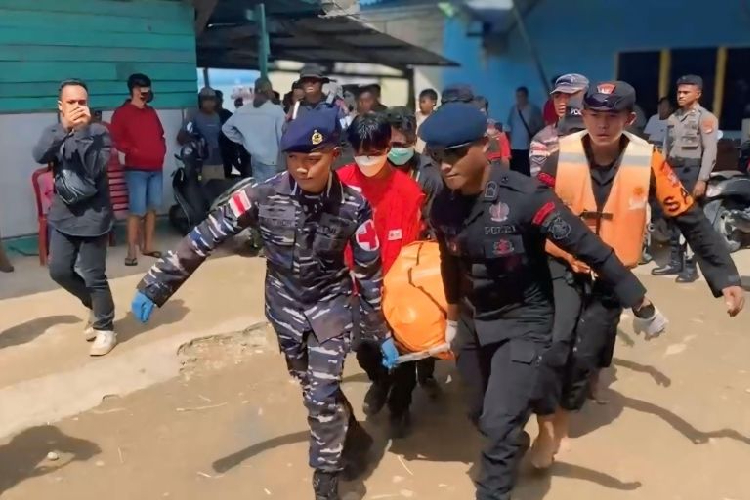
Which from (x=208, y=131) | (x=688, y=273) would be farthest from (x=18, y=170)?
(x=688, y=273)

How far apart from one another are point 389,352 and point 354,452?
66cm

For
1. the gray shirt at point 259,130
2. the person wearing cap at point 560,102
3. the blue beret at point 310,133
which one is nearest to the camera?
the blue beret at point 310,133

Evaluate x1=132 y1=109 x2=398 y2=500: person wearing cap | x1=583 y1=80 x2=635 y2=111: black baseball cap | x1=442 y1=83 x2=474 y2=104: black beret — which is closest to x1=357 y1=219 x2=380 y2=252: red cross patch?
x1=132 y1=109 x2=398 y2=500: person wearing cap

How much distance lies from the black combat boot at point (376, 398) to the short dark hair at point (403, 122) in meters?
1.34

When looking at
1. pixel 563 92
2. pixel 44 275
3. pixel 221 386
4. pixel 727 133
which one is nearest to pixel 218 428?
pixel 221 386

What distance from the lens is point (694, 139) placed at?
278 inches

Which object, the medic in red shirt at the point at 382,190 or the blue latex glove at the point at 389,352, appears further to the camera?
the medic in red shirt at the point at 382,190

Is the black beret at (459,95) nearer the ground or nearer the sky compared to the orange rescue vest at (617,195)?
nearer the sky

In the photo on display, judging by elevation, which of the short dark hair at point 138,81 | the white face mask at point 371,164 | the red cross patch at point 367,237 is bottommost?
the red cross patch at point 367,237

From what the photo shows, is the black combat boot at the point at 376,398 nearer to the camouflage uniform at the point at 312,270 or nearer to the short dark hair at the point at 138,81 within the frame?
the camouflage uniform at the point at 312,270

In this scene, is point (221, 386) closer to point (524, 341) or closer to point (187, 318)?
point (187, 318)

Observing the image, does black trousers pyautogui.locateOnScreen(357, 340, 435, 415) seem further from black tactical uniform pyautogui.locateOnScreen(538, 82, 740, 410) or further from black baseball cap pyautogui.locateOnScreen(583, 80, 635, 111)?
black baseball cap pyautogui.locateOnScreen(583, 80, 635, 111)

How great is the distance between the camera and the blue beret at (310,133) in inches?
121

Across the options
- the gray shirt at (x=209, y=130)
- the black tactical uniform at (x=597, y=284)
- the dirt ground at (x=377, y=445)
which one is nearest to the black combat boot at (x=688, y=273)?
the dirt ground at (x=377, y=445)
